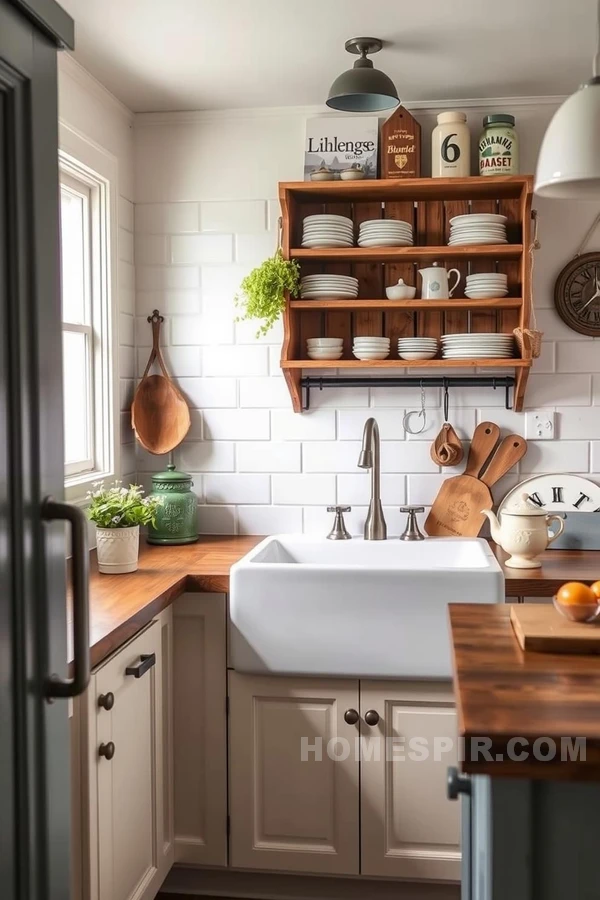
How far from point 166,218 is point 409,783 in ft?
6.48

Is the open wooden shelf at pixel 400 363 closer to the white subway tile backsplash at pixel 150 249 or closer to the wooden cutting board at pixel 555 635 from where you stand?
the white subway tile backsplash at pixel 150 249

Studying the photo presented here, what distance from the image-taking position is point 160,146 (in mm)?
3230

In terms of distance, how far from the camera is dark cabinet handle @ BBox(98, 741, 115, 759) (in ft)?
6.54

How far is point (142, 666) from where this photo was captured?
222 centimetres

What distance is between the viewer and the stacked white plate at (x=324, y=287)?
9.73ft

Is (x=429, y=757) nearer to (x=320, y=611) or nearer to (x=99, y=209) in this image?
(x=320, y=611)

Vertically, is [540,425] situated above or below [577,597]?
above

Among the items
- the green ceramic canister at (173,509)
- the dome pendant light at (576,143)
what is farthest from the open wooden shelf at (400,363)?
the dome pendant light at (576,143)

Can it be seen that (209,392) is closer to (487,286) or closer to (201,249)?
(201,249)

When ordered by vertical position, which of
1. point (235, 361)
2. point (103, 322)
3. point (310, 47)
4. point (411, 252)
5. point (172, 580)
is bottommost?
point (172, 580)

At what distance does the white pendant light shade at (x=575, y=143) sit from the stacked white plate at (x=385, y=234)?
1.28 metres

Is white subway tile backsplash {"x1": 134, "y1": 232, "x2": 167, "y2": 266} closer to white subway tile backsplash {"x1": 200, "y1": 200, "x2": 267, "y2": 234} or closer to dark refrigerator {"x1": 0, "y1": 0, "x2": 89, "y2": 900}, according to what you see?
white subway tile backsplash {"x1": 200, "y1": 200, "x2": 267, "y2": 234}

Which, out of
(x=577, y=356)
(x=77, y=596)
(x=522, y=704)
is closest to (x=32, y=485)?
(x=77, y=596)

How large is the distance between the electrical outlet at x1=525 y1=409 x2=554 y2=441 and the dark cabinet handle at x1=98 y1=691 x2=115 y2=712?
1.66 metres
